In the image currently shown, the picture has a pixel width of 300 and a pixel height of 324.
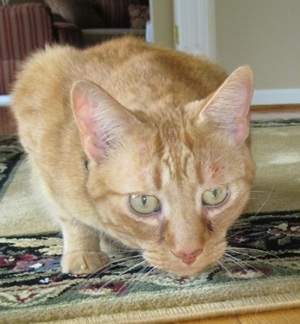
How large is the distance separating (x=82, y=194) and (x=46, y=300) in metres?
0.21

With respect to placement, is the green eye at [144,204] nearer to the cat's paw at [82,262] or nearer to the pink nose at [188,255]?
the pink nose at [188,255]

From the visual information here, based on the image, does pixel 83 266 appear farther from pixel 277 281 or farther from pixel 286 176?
pixel 286 176

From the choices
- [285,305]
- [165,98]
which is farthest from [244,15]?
[285,305]

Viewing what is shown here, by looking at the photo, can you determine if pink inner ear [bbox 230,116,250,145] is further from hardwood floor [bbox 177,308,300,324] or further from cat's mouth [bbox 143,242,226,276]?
hardwood floor [bbox 177,308,300,324]

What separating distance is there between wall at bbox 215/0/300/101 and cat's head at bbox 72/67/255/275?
274 cm

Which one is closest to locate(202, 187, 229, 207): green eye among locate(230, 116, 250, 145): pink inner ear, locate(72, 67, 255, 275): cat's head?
locate(72, 67, 255, 275): cat's head

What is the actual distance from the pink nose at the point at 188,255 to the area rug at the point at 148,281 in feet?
0.26

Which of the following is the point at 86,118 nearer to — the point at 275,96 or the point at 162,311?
the point at 162,311

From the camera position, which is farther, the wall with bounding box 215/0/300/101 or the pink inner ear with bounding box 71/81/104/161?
the wall with bounding box 215/0/300/101

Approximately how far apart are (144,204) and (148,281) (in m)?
0.18

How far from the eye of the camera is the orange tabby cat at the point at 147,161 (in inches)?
38.4

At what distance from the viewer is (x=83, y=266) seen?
1.17 metres

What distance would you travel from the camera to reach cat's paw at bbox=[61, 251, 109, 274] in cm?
116

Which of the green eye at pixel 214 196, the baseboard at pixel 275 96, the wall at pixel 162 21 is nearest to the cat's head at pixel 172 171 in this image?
the green eye at pixel 214 196
